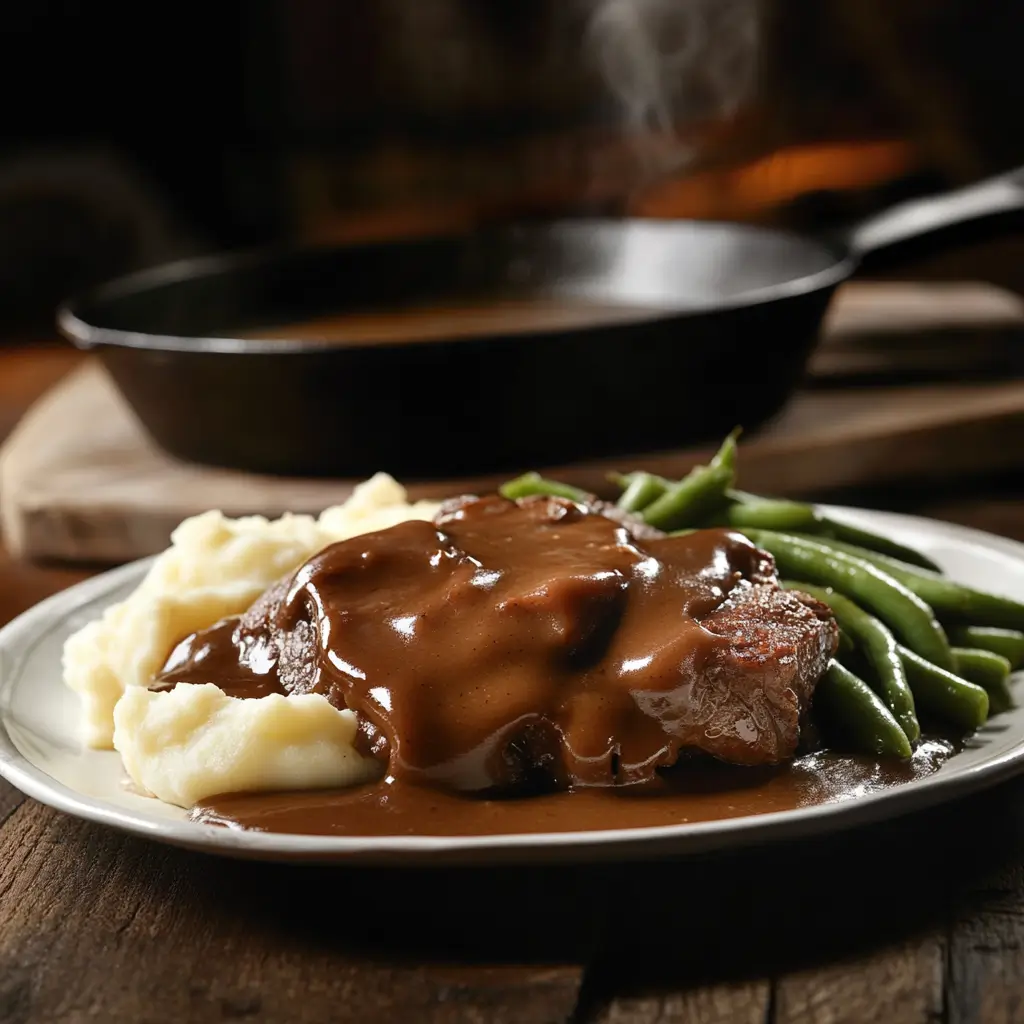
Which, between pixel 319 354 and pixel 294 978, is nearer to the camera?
pixel 294 978

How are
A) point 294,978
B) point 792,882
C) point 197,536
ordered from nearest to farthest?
point 294,978 < point 792,882 < point 197,536

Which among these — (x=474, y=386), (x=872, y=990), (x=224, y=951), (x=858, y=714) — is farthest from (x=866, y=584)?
(x=474, y=386)

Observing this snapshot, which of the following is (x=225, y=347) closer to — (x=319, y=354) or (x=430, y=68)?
(x=319, y=354)

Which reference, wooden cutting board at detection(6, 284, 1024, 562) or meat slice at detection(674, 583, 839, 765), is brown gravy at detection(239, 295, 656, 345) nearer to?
wooden cutting board at detection(6, 284, 1024, 562)

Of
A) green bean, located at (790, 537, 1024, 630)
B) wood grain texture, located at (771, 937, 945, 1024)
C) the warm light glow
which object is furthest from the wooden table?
the warm light glow

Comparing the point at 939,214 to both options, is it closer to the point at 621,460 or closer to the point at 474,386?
the point at 621,460

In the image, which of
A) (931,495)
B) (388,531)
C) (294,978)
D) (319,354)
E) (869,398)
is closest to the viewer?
(294,978)

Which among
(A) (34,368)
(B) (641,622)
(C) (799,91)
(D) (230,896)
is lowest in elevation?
(A) (34,368)

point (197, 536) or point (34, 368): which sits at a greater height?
point (197, 536)

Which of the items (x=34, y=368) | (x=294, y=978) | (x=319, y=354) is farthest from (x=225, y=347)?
(x=34, y=368)
